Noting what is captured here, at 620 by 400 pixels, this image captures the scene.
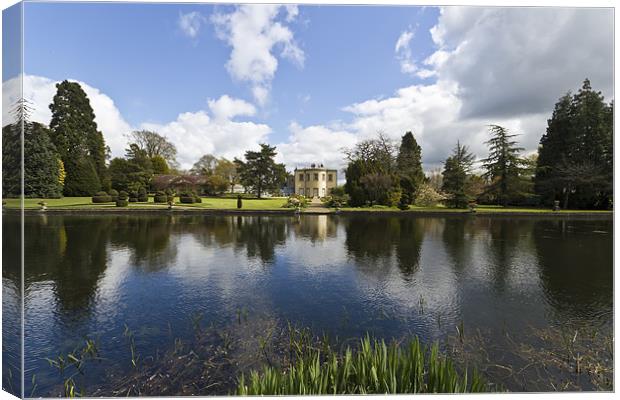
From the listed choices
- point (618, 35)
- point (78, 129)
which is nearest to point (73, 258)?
point (618, 35)

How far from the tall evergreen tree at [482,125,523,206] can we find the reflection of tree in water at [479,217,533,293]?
8863 mm

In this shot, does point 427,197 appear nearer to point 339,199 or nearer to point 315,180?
point 339,199

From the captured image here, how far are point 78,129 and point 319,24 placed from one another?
19.0 meters

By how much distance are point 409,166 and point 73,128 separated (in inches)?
942

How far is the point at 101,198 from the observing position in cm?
1806

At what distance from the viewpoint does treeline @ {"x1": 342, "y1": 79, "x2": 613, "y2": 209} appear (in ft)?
45.8

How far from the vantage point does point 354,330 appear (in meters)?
3.54

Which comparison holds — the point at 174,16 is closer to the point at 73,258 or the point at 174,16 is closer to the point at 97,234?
the point at 73,258

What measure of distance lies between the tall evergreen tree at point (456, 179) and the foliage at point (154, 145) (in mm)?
30025

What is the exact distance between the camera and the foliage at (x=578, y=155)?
12.8 meters

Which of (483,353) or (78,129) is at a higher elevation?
(78,129)

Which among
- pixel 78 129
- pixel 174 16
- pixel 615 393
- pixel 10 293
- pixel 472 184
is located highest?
pixel 78 129

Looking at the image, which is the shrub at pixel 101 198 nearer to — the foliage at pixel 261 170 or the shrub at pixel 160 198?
the shrub at pixel 160 198

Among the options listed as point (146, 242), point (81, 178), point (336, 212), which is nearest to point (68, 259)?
point (146, 242)
